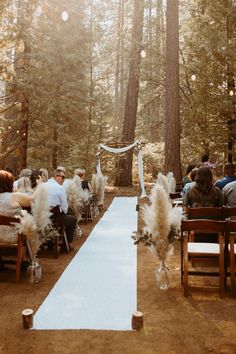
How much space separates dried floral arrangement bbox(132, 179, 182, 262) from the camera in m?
4.95

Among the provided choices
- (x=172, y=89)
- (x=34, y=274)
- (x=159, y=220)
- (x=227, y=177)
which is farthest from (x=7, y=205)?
(x=172, y=89)

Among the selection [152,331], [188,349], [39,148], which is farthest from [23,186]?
[39,148]

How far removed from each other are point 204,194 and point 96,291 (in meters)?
2.29

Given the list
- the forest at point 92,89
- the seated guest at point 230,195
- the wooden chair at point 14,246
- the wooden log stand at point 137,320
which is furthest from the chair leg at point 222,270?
the forest at point 92,89

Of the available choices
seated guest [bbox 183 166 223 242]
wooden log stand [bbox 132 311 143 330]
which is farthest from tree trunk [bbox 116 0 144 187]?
wooden log stand [bbox 132 311 143 330]

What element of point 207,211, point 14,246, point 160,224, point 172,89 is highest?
point 172,89

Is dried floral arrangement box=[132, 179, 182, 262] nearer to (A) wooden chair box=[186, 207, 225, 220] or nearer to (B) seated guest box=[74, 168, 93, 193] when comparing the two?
(A) wooden chair box=[186, 207, 225, 220]

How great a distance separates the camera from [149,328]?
13.2 ft

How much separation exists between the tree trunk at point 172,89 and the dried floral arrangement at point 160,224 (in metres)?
9.36

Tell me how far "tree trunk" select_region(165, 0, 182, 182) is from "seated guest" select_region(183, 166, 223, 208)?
8.34 meters

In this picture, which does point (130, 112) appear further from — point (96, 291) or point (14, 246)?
point (96, 291)

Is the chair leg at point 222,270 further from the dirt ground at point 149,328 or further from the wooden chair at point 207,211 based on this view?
A: the wooden chair at point 207,211

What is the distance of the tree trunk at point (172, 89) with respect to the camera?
46.6 ft

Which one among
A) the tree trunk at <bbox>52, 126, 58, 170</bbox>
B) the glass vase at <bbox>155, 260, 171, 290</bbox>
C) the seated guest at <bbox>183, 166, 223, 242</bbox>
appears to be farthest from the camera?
the tree trunk at <bbox>52, 126, 58, 170</bbox>
